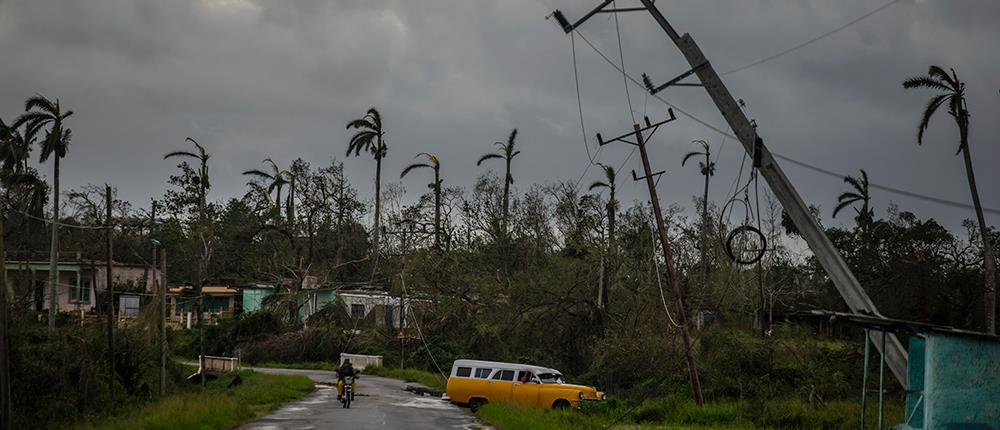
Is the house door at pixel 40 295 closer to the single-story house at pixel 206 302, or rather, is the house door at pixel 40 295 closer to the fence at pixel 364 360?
the single-story house at pixel 206 302

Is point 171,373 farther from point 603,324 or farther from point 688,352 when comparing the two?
point 688,352

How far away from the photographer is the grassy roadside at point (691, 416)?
82.8ft

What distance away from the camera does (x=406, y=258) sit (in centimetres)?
5862

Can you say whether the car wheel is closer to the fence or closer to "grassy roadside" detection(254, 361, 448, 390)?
"grassy roadside" detection(254, 361, 448, 390)

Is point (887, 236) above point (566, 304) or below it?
above

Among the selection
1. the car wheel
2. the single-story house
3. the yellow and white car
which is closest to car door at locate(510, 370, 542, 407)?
the yellow and white car

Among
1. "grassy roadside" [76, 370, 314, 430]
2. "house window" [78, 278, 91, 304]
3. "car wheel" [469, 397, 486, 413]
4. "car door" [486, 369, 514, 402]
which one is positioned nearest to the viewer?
"grassy roadside" [76, 370, 314, 430]

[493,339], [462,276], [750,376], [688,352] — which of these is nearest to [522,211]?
[462,276]

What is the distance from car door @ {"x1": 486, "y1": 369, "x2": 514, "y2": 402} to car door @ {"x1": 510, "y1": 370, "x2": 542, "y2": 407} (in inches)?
7.5

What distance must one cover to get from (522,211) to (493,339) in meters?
19.3

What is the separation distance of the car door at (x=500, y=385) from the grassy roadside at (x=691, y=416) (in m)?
1.85

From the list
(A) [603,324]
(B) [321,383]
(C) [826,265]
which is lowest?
(B) [321,383]

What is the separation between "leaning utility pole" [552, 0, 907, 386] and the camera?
19.7 metres

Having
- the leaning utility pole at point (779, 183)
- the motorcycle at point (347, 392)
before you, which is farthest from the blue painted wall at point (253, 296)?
the leaning utility pole at point (779, 183)
